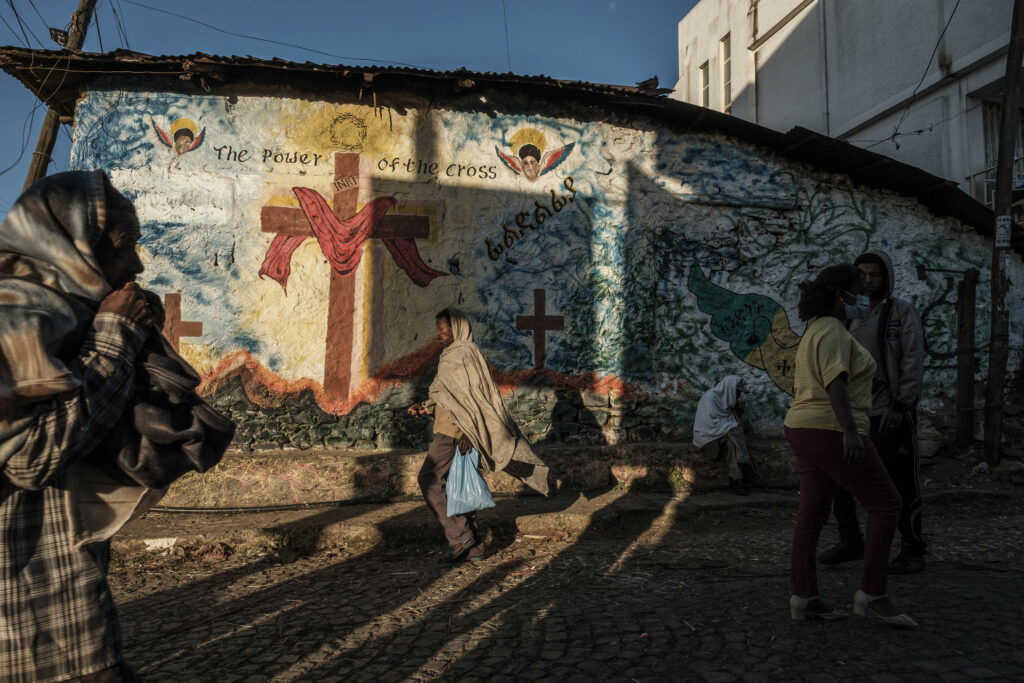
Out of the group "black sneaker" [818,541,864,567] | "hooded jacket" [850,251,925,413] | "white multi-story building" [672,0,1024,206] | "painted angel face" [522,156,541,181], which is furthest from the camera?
"white multi-story building" [672,0,1024,206]

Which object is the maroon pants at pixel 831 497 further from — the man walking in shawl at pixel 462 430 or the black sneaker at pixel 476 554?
the black sneaker at pixel 476 554

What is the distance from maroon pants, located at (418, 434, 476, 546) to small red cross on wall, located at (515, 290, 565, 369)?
265 centimetres

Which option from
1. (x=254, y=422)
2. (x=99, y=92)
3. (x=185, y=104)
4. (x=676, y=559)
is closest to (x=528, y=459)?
(x=676, y=559)

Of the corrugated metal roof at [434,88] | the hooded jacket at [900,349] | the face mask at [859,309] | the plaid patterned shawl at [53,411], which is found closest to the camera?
the plaid patterned shawl at [53,411]

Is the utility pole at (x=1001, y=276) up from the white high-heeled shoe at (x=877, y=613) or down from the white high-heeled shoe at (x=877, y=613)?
up

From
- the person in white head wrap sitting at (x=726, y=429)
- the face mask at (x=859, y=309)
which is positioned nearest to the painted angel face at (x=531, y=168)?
the person in white head wrap sitting at (x=726, y=429)

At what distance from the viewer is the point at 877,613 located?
2.95m

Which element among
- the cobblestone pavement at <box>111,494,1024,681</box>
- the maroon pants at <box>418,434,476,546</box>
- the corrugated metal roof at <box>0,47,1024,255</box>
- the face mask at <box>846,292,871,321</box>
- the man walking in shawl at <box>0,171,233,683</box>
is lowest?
the cobblestone pavement at <box>111,494,1024,681</box>

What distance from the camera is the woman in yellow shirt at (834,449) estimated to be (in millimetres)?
2938

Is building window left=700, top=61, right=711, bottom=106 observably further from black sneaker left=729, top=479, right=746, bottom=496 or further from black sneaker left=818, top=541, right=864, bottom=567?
black sneaker left=818, top=541, right=864, bottom=567

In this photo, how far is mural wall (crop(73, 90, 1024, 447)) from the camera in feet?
21.9

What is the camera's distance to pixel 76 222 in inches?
59.5

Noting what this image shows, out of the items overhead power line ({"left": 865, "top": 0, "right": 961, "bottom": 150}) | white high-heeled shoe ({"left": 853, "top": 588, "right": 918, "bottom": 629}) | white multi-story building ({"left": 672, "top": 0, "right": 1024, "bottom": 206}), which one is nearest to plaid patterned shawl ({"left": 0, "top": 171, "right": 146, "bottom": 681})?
white high-heeled shoe ({"left": 853, "top": 588, "right": 918, "bottom": 629})

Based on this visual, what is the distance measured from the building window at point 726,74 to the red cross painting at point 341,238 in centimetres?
1234
